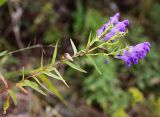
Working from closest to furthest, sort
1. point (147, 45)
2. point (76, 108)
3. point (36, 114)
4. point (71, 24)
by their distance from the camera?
point (147, 45) < point (36, 114) < point (76, 108) < point (71, 24)

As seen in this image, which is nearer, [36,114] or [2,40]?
[36,114]

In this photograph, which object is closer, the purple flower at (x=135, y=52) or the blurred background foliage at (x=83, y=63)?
the purple flower at (x=135, y=52)

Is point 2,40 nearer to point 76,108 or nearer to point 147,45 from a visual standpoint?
point 76,108

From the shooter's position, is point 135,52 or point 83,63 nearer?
point 135,52

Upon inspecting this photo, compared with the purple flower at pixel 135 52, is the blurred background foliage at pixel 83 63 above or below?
above

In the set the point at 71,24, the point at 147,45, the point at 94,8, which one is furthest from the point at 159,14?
the point at 147,45

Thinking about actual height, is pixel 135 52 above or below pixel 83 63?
below

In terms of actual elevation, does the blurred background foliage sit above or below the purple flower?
above

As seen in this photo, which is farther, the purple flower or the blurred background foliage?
the blurred background foliage
